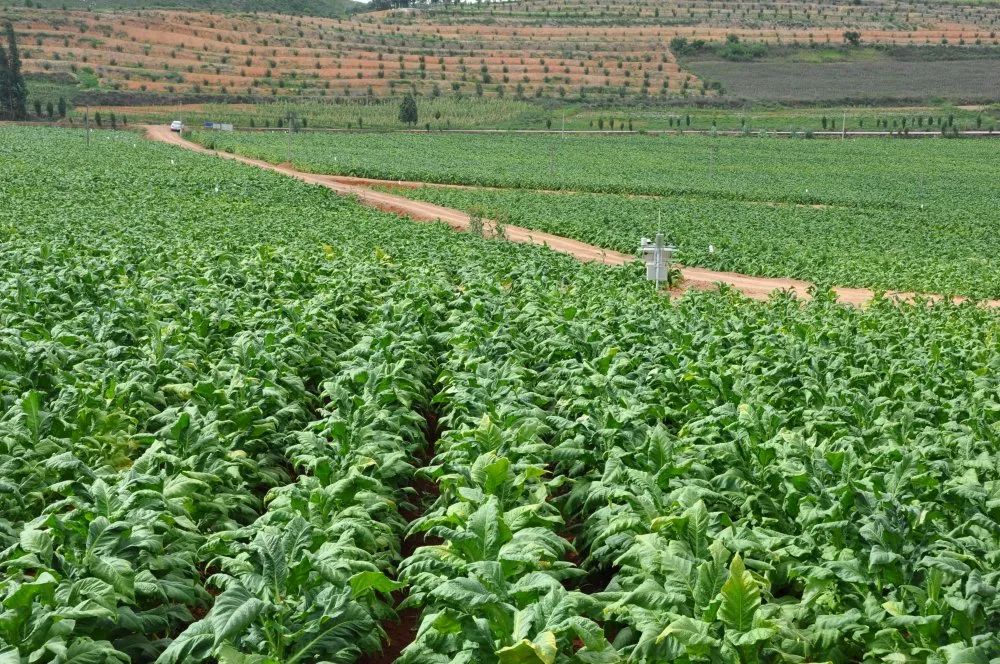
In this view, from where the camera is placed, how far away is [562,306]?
609 inches

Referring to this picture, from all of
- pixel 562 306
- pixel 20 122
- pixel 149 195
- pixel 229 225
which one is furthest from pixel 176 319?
pixel 20 122

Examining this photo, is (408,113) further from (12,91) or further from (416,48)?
(416,48)

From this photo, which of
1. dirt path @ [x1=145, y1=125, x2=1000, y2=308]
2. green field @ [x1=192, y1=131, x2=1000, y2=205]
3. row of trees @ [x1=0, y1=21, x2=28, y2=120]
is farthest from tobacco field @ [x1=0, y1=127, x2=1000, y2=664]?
row of trees @ [x1=0, y1=21, x2=28, y2=120]

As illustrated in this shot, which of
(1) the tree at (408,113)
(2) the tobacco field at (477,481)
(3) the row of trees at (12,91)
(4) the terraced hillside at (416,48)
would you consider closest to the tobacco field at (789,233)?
(2) the tobacco field at (477,481)

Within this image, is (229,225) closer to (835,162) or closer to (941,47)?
(835,162)

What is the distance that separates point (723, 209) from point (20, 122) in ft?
231

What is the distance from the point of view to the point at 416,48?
143125 mm

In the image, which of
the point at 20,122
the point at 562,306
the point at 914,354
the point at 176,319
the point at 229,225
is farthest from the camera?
the point at 20,122

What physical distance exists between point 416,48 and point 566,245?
116 metres

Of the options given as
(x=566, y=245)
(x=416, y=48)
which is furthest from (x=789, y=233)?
(x=416, y=48)

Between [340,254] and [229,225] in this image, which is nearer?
[340,254]

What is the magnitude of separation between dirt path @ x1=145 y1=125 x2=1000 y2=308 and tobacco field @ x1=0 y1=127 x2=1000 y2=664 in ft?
34.7

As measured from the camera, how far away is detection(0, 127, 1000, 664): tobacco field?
5.74 meters

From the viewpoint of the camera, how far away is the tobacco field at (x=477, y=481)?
5.74m
